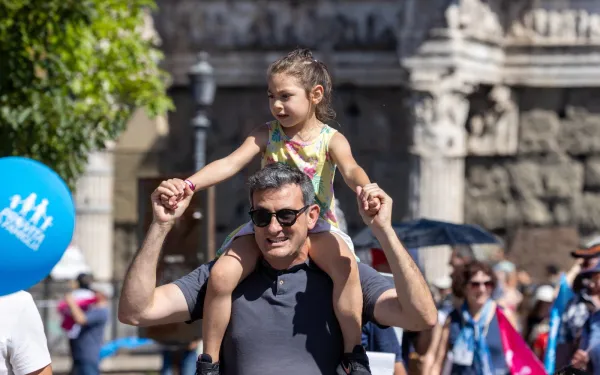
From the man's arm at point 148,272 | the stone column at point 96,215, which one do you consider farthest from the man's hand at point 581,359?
the stone column at point 96,215

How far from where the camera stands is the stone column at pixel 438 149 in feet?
64.8

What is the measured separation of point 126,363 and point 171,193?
13.9 metres

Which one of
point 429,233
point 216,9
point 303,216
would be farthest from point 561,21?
point 303,216

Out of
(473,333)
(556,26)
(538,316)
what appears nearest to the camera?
(473,333)

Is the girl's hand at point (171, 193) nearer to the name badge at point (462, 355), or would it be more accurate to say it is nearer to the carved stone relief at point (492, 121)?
the name badge at point (462, 355)

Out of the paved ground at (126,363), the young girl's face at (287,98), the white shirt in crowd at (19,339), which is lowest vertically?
the paved ground at (126,363)

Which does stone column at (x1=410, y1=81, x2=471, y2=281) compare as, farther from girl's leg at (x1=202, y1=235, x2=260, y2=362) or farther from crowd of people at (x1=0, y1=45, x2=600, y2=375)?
girl's leg at (x1=202, y1=235, x2=260, y2=362)

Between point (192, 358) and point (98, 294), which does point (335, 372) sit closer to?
point (192, 358)

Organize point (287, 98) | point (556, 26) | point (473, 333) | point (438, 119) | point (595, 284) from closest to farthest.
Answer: point (287, 98), point (595, 284), point (473, 333), point (438, 119), point (556, 26)

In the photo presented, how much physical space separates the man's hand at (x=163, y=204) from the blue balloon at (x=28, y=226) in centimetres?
37

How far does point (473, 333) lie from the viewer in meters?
10.8

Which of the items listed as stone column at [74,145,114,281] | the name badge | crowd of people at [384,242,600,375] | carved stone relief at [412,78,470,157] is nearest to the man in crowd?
stone column at [74,145,114,281]

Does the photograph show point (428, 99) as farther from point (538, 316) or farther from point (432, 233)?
point (432, 233)

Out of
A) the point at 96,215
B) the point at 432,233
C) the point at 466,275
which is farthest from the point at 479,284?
the point at 96,215
